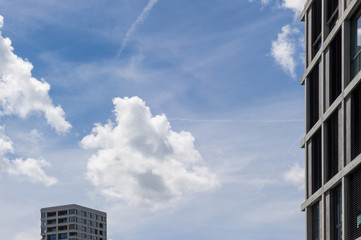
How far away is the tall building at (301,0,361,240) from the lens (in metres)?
40.6

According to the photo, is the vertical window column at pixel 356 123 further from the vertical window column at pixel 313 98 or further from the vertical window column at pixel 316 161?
the vertical window column at pixel 313 98

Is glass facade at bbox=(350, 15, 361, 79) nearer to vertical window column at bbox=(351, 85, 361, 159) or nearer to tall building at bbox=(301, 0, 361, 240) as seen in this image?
tall building at bbox=(301, 0, 361, 240)

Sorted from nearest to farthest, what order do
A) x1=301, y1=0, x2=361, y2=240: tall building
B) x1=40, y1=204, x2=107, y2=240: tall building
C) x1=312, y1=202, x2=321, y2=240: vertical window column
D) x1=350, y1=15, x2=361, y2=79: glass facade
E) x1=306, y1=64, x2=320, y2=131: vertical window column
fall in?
x1=301, y1=0, x2=361, y2=240: tall building, x1=350, y1=15, x2=361, y2=79: glass facade, x1=312, y1=202, x2=321, y2=240: vertical window column, x1=306, y1=64, x2=320, y2=131: vertical window column, x1=40, y1=204, x2=107, y2=240: tall building

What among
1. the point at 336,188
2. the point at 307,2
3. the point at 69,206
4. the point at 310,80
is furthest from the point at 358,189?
the point at 69,206

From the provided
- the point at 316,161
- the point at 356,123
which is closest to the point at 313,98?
the point at 316,161

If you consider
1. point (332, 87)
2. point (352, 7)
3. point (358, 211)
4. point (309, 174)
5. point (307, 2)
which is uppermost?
point (307, 2)

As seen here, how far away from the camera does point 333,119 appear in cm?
4519

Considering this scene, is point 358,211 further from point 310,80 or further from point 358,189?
point 310,80

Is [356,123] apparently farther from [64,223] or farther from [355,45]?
[64,223]

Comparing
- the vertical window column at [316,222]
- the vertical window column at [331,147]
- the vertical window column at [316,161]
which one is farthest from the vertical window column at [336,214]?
the vertical window column at [316,222]

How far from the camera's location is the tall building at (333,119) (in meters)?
40.6

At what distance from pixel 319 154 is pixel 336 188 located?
4.89 meters

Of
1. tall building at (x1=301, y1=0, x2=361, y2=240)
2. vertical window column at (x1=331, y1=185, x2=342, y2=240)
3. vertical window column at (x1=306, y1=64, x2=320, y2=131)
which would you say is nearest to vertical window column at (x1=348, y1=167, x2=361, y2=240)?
tall building at (x1=301, y1=0, x2=361, y2=240)

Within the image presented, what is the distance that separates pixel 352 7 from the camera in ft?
135
